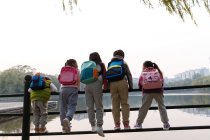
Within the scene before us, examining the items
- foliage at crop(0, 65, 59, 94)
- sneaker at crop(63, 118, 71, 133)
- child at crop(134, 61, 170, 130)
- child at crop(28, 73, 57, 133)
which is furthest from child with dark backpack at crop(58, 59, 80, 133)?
foliage at crop(0, 65, 59, 94)

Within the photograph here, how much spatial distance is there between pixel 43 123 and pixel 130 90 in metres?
1.69

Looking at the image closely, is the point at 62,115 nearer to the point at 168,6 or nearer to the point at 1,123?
the point at 168,6

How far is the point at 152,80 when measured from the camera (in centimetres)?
552

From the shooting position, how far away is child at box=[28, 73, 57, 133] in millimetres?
5879

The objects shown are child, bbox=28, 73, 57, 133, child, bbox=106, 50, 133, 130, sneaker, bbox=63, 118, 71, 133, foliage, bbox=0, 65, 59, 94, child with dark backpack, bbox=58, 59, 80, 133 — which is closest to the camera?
sneaker, bbox=63, 118, 71, 133

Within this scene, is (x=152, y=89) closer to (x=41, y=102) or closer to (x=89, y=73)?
(x=89, y=73)

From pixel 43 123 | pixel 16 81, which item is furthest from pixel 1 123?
pixel 16 81

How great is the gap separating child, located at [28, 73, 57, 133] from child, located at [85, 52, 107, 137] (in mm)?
761

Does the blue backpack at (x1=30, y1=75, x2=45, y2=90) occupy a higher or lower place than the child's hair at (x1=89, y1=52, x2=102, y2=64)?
lower

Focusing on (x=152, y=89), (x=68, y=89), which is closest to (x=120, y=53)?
(x=152, y=89)

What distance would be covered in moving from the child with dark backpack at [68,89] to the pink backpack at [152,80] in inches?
45.0

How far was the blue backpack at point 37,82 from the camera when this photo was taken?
583 cm

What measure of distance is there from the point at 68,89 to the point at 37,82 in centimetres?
64

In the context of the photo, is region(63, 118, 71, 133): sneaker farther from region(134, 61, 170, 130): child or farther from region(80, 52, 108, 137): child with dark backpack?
region(134, 61, 170, 130): child
